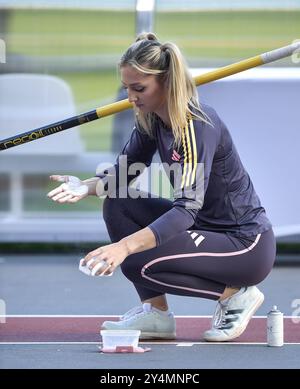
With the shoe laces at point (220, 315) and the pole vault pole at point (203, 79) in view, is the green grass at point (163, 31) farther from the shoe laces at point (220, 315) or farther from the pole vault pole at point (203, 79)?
the shoe laces at point (220, 315)

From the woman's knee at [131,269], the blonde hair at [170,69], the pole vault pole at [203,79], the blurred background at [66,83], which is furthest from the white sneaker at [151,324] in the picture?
the blurred background at [66,83]

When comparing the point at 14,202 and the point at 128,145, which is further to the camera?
the point at 14,202

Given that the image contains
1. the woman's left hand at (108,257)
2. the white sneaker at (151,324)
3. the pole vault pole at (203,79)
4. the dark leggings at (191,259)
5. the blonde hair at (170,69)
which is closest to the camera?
the woman's left hand at (108,257)

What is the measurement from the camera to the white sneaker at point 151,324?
4719 mm

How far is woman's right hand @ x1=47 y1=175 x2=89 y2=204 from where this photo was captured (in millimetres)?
4418

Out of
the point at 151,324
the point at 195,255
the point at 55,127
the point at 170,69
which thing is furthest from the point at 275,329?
the point at 55,127

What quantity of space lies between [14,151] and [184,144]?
455cm

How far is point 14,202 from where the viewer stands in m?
8.75

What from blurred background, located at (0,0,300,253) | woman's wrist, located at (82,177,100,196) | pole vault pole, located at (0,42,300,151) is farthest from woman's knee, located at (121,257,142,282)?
blurred background, located at (0,0,300,253)

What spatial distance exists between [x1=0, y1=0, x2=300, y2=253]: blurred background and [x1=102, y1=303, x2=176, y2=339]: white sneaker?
390cm

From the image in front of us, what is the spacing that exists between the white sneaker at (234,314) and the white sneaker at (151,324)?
18 centimetres

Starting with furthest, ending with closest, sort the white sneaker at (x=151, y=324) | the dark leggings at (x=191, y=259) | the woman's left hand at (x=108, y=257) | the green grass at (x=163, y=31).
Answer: the green grass at (x=163, y=31) → the white sneaker at (x=151, y=324) → the dark leggings at (x=191, y=259) → the woman's left hand at (x=108, y=257)

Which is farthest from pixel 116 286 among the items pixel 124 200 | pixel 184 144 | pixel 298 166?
pixel 184 144
